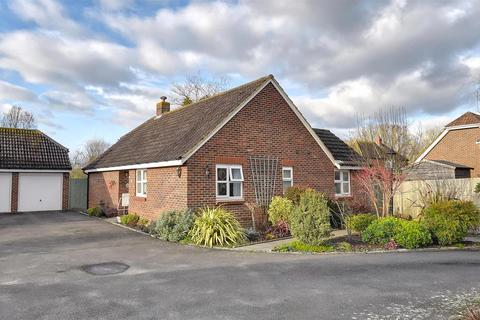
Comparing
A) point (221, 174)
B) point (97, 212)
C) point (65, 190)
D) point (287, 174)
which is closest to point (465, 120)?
point (287, 174)

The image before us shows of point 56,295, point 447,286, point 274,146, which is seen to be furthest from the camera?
point 274,146

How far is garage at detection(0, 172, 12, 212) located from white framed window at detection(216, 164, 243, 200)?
1526 cm

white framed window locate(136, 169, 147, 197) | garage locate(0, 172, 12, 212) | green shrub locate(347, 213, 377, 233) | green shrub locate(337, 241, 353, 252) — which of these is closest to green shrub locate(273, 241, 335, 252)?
green shrub locate(337, 241, 353, 252)

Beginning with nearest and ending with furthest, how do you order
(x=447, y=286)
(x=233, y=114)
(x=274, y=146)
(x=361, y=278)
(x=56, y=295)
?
1. (x=56, y=295)
2. (x=447, y=286)
3. (x=361, y=278)
4. (x=233, y=114)
5. (x=274, y=146)

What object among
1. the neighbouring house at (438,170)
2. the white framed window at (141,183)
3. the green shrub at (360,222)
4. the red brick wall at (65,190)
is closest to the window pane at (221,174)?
the white framed window at (141,183)

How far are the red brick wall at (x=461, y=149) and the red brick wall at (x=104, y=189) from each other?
24913 millimetres

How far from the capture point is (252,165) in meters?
15.5

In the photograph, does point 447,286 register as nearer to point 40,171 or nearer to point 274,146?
point 274,146

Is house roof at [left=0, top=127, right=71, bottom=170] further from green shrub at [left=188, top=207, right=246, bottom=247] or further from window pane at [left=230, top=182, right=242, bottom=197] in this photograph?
green shrub at [left=188, top=207, right=246, bottom=247]

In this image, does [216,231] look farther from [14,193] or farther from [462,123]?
[462,123]

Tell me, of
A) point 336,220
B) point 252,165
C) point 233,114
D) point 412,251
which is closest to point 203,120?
point 233,114

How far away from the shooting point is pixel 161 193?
15.4 metres

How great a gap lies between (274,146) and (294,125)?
61.2 inches

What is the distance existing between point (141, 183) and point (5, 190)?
10909 mm
